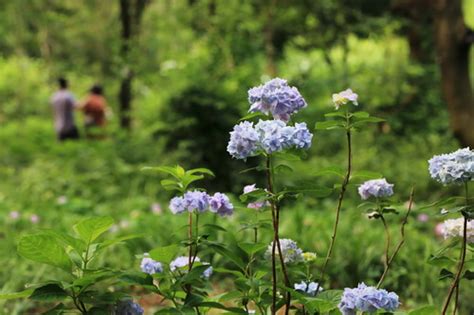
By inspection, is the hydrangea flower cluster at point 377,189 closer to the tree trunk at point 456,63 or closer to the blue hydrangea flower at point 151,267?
the blue hydrangea flower at point 151,267

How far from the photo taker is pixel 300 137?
60.7 inches

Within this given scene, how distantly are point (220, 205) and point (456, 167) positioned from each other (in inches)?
23.5

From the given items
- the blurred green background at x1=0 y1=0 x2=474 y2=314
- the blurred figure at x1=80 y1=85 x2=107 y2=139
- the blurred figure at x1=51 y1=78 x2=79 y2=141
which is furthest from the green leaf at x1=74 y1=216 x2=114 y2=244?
the blurred figure at x1=80 y1=85 x2=107 y2=139

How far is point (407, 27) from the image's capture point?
11.0m

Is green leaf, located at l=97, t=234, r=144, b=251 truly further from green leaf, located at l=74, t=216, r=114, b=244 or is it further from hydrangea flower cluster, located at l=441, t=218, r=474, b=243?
hydrangea flower cluster, located at l=441, t=218, r=474, b=243

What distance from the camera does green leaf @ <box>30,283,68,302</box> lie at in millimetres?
1536

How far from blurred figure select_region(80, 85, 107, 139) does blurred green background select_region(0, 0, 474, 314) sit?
48 cm

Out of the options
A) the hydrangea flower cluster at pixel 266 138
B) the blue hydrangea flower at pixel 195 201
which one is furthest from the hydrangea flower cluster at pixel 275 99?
the blue hydrangea flower at pixel 195 201

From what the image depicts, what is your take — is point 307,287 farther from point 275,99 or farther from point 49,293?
point 49,293

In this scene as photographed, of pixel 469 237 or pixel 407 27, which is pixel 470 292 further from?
pixel 407 27

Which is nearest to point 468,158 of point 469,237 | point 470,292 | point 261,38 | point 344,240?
point 469,237

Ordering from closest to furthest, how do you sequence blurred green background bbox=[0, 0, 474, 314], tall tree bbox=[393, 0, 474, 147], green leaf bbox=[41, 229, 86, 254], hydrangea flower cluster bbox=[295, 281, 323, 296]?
green leaf bbox=[41, 229, 86, 254]
hydrangea flower cluster bbox=[295, 281, 323, 296]
blurred green background bbox=[0, 0, 474, 314]
tall tree bbox=[393, 0, 474, 147]

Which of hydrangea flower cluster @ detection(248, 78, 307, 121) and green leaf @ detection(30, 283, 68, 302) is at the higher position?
hydrangea flower cluster @ detection(248, 78, 307, 121)

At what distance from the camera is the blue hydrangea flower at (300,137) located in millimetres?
1534
